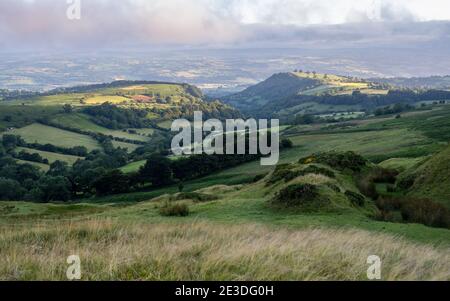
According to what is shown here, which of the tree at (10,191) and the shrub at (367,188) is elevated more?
the shrub at (367,188)

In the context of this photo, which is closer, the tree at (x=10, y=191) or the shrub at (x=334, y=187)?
the shrub at (x=334, y=187)

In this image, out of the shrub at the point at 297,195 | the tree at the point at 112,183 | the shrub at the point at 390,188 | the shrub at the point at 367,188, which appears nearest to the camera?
the shrub at the point at 297,195

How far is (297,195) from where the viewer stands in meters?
26.4

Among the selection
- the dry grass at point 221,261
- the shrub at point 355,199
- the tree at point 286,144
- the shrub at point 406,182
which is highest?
the dry grass at point 221,261

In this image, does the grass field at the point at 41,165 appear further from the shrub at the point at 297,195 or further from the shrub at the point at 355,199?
the shrub at the point at 355,199

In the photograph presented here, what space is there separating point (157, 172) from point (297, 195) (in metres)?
80.1

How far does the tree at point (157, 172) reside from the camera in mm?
103688

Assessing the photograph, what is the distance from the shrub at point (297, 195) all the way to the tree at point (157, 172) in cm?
7863

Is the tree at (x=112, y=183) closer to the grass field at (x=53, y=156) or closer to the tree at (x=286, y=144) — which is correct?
the tree at (x=286, y=144)

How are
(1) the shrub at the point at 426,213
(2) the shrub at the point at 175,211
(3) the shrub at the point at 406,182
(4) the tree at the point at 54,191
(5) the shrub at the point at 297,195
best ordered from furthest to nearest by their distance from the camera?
(4) the tree at the point at 54,191
(3) the shrub at the point at 406,182
(2) the shrub at the point at 175,211
(5) the shrub at the point at 297,195
(1) the shrub at the point at 426,213

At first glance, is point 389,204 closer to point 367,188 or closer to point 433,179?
point 433,179

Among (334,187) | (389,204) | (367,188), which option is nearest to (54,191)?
(367,188)

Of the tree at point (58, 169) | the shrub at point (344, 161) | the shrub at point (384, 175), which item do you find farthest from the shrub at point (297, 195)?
the tree at point (58, 169)
